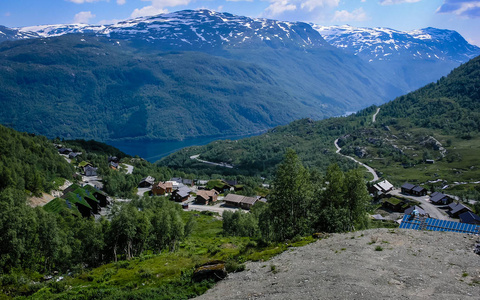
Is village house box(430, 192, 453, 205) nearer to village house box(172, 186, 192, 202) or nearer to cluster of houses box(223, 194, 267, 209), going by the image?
cluster of houses box(223, 194, 267, 209)

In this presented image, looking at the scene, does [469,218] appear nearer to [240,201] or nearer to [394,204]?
[394,204]

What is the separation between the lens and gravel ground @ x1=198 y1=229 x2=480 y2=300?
853 inches

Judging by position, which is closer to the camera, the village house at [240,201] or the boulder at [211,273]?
the boulder at [211,273]

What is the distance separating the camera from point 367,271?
24469mm

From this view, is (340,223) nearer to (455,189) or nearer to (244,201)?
(244,201)

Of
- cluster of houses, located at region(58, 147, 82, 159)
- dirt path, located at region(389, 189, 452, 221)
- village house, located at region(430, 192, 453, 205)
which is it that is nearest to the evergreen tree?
dirt path, located at region(389, 189, 452, 221)

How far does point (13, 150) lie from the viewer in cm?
8600

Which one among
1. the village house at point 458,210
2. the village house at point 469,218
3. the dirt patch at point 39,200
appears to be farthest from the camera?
the village house at point 458,210

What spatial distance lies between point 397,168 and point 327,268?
175649 millimetres

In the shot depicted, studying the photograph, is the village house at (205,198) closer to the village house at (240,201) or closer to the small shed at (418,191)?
the village house at (240,201)

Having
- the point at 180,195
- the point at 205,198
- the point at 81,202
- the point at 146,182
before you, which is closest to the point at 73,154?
the point at 146,182

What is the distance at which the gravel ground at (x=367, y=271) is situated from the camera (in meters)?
21.7

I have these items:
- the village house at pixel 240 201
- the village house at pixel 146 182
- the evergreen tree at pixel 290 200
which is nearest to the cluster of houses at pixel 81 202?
the evergreen tree at pixel 290 200

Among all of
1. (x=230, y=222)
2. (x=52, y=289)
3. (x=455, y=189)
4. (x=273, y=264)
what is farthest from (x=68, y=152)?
(x=455, y=189)
